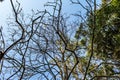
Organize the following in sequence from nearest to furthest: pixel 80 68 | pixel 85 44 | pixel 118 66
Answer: pixel 80 68
pixel 118 66
pixel 85 44

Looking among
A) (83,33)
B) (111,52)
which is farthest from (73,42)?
(111,52)

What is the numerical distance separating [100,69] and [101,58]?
72 cm

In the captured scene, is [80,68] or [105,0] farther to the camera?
[105,0]

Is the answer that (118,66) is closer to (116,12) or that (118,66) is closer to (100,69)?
(100,69)

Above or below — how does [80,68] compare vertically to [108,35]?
below

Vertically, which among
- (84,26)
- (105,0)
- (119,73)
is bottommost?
(119,73)

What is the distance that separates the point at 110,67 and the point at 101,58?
0.68 meters

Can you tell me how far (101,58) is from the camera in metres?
13.5

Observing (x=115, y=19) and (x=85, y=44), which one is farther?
(x=85, y=44)

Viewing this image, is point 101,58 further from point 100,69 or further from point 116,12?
point 116,12

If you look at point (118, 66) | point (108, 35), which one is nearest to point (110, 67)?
point (118, 66)

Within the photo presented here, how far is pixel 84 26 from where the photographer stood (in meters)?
13.6

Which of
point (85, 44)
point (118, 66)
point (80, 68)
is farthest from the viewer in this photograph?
point (85, 44)

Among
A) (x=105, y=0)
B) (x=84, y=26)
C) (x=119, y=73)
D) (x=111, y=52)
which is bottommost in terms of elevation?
(x=119, y=73)
